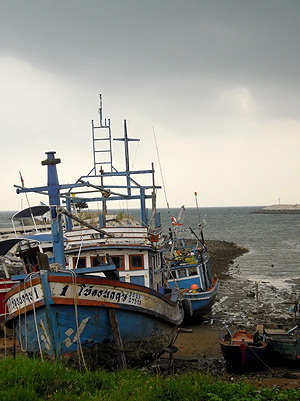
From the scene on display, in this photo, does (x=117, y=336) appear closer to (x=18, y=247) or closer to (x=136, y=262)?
(x=136, y=262)

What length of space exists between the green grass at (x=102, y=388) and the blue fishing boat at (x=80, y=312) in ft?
4.70

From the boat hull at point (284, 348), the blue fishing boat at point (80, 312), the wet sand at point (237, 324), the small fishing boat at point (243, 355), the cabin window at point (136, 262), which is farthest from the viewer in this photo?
the cabin window at point (136, 262)

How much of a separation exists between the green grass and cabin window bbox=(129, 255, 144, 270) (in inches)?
207

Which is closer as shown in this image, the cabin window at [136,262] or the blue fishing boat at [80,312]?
the blue fishing boat at [80,312]

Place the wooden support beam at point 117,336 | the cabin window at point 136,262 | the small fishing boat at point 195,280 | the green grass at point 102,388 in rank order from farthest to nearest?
the small fishing boat at point 195,280
the cabin window at point 136,262
the wooden support beam at point 117,336
the green grass at point 102,388

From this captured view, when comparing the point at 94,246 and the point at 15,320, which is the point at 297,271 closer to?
the point at 94,246

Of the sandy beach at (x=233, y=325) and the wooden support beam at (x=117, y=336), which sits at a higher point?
the wooden support beam at (x=117, y=336)

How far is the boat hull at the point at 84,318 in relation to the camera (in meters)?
9.59

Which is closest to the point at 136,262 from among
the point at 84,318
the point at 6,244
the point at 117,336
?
the point at 117,336

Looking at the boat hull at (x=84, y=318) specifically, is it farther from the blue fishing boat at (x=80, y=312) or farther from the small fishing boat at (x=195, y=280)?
the small fishing boat at (x=195, y=280)

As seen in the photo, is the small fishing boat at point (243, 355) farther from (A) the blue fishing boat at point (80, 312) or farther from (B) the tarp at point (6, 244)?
(B) the tarp at point (6, 244)

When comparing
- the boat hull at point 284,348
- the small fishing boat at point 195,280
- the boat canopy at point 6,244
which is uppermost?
the boat canopy at point 6,244

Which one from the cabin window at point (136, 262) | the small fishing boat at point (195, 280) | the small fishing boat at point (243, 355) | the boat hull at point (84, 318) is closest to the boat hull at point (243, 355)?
the small fishing boat at point (243, 355)

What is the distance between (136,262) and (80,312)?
3907mm
